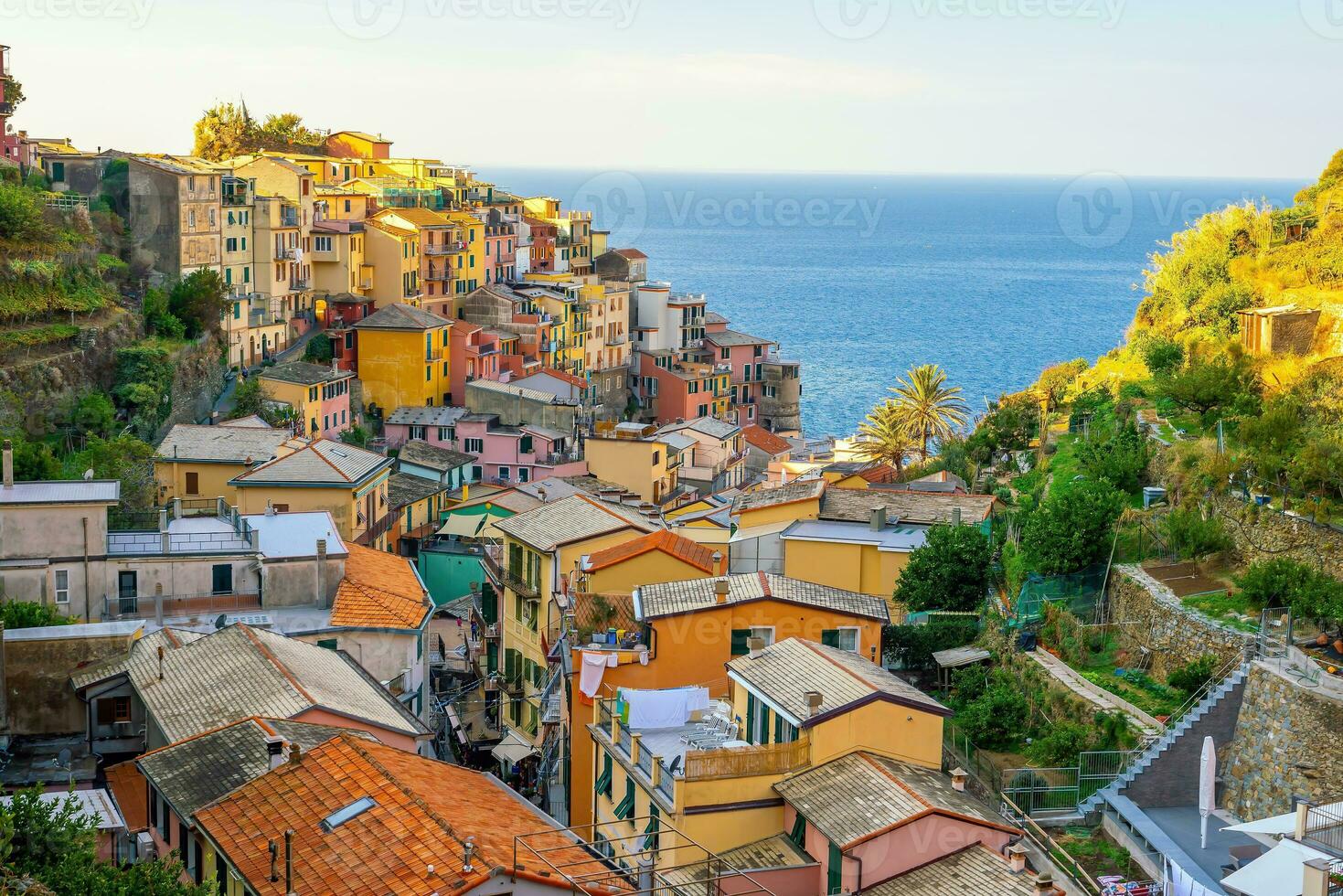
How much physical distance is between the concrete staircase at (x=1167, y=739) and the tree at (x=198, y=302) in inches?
1619

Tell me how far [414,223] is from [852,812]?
5468 cm

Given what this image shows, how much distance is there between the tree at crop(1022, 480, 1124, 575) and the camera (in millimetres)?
28750

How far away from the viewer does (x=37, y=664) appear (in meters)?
24.2

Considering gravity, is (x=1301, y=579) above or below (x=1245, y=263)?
below

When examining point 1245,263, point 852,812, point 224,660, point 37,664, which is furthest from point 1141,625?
point 1245,263

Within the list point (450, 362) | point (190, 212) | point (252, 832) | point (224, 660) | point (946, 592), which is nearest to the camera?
point (252, 832)

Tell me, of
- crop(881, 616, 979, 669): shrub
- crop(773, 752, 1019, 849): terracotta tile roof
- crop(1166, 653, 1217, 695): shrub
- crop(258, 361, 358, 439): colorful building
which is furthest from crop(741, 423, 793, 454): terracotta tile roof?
crop(773, 752, 1019, 849): terracotta tile roof

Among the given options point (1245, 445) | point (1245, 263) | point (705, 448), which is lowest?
point (705, 448)

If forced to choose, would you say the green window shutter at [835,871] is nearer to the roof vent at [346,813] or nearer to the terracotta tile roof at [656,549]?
the roof vent at [346,813]

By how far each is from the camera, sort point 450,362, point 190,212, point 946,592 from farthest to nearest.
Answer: point 450,362
point 190,212
point 946,592

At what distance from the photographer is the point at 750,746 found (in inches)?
805

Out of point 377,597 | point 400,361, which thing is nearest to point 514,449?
point 400,361

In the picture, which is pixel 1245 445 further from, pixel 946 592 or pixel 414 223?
pixel 414 223

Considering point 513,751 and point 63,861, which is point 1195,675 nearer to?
point 513,751
